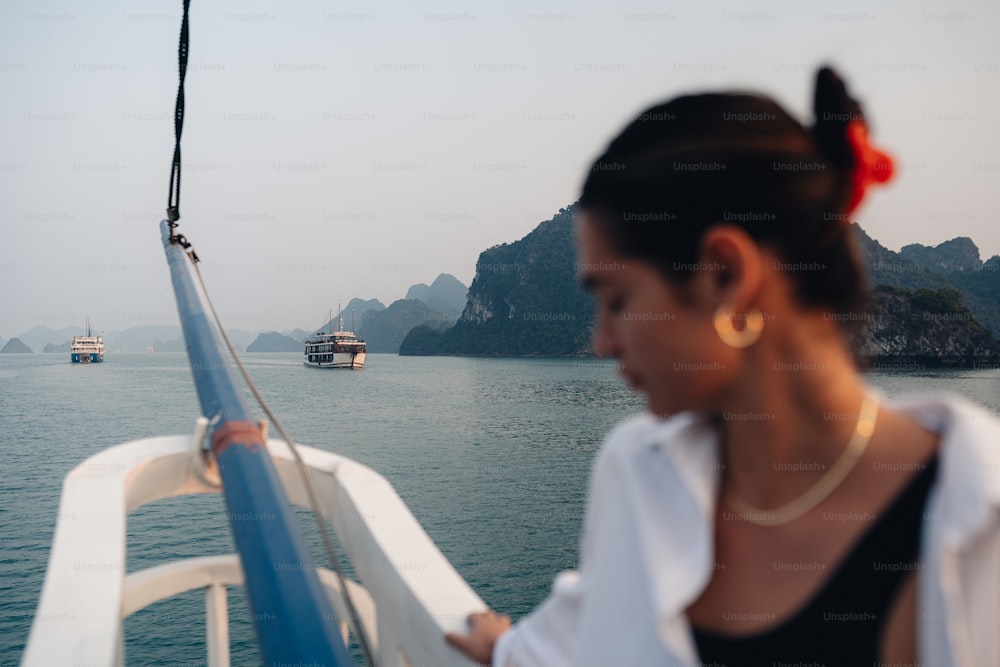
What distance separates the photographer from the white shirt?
70cm

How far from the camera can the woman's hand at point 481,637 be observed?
1.46m

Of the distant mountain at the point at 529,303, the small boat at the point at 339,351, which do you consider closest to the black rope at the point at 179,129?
the small boat at the point at 339,351

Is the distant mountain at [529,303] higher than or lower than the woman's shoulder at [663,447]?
higher

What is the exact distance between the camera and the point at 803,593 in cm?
81

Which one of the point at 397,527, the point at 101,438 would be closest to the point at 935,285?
the point at 101,438

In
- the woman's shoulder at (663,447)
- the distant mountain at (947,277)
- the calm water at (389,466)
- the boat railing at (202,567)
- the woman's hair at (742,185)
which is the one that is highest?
the distant mountain at (947,277)

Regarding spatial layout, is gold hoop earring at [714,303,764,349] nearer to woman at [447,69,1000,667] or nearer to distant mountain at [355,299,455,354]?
woman at [447,69,1000,667]

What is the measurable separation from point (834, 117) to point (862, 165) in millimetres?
76

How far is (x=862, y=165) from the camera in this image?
0.82 m

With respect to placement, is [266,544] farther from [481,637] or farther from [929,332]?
[929,332]

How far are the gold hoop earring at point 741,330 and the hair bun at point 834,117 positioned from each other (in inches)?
8.9

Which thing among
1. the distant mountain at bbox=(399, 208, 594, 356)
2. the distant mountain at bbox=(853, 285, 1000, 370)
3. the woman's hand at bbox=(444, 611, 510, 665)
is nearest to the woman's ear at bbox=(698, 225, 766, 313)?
the woman's hand at bbox=(444, 611, 510, 665)

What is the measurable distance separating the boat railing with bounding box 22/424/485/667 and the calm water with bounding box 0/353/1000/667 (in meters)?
8.52

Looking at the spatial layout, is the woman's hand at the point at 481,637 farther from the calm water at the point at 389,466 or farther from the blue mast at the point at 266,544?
the calm water at the point at 389,466
